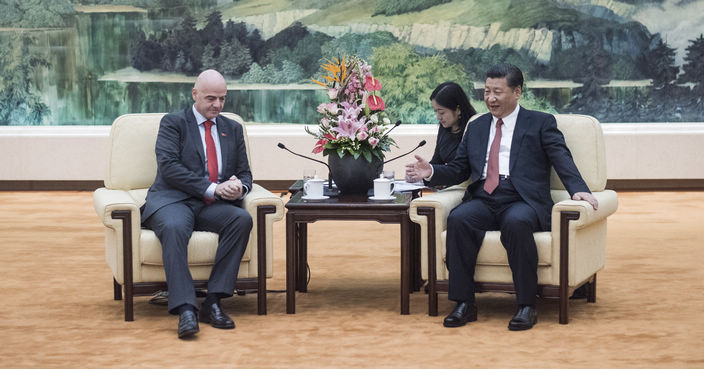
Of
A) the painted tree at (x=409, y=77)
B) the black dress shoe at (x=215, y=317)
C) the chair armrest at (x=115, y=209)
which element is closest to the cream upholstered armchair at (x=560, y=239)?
the black dress shoe at (x=215, y=317)

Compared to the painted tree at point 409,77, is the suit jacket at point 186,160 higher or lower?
lower

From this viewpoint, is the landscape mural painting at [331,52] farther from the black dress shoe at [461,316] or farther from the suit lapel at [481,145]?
the black dress shoe at [461,316]

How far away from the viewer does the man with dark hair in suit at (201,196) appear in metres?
4.38

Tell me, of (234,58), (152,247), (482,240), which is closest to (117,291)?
(152,247)

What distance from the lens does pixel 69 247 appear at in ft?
21.8

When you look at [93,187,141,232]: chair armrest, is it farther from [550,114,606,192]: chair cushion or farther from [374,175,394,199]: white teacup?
[550,114,606,192]: chair cushion

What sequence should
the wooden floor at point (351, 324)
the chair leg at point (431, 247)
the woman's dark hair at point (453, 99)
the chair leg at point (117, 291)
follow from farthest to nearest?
the woman's dark hair at point (453, 99) → the chair leg at point (117, 291) → the chair leg at point (431, 247) → the wooden floor at point (351, 324)

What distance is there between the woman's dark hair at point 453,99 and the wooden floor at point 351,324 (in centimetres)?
98

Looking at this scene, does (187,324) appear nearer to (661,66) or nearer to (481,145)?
(481,145)

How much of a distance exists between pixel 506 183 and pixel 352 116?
82 centimetres

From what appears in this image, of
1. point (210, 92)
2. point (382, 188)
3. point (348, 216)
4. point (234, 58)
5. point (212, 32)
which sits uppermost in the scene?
point (212, 32)

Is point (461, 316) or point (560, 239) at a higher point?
point (560, 239)

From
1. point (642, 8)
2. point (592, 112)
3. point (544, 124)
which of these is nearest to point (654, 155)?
point (592, 112)

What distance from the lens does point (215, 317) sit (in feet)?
14.4
